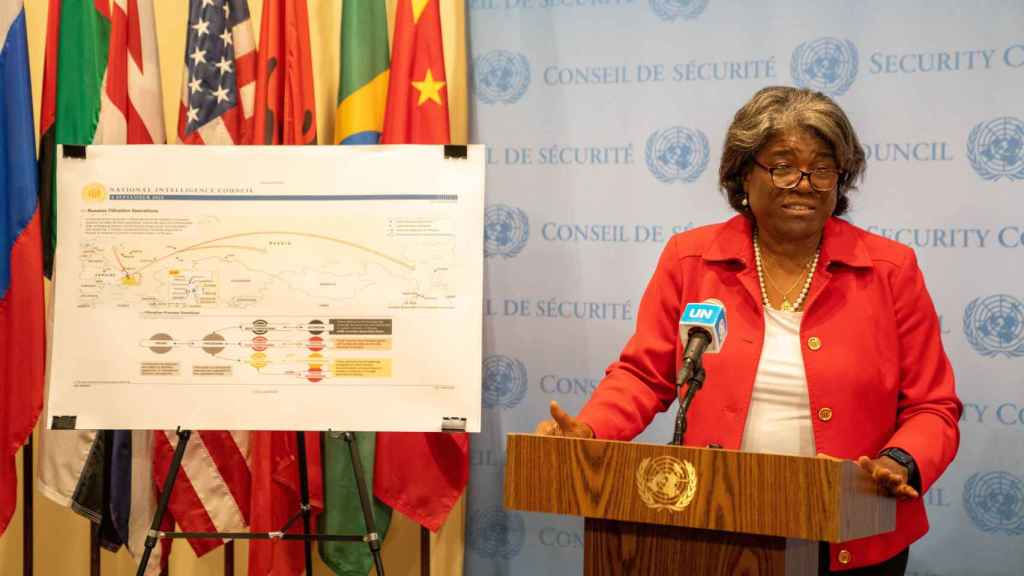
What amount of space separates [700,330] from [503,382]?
77.5 inches

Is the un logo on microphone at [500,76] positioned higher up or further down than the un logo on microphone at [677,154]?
higher up

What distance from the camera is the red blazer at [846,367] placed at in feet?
7.12

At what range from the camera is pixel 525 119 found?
361cm

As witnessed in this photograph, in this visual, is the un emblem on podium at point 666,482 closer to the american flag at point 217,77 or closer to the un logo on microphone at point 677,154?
the un logo on microphone at point 677,154

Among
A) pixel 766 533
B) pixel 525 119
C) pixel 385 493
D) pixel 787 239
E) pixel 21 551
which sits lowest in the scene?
pixel 21 551

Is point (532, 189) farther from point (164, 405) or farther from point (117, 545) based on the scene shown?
point (117, 545)

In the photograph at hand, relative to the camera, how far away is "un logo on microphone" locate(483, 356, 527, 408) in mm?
3627

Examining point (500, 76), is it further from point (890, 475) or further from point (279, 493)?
point (890, 475)

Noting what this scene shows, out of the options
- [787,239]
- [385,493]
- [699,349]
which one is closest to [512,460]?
[699,349]

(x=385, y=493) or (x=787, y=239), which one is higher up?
(x=787, y=239)

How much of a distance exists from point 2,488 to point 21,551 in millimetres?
720

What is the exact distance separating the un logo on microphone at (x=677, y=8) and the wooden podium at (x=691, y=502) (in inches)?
83.8

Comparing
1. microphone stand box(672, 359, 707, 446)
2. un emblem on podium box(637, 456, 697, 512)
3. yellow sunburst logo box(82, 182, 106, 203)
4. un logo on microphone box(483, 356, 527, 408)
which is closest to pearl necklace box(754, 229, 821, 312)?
microphone stand box(672, 359, 707, 446)

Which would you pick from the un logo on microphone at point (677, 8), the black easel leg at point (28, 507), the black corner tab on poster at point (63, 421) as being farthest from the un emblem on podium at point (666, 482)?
the black easel leg at point (28, 507)
